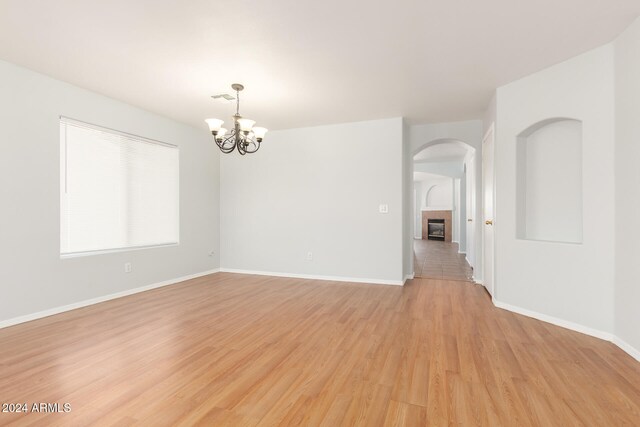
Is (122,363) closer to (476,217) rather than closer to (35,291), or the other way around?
(35,291)

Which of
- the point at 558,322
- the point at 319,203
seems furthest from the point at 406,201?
the point at 558,322

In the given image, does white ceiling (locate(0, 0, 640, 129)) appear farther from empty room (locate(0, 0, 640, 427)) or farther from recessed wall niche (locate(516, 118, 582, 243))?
recessed wall niche (locate(516, 118, 582, 243))

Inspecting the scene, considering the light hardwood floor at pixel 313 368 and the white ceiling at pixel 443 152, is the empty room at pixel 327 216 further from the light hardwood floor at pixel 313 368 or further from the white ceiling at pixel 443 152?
the white ceiling at pixel 443 152

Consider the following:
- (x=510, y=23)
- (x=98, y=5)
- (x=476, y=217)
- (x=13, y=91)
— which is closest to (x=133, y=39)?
(x=98, y=5)

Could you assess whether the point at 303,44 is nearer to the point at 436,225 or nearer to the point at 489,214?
the point at 489,214

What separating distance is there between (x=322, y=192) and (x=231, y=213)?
195 centimetres

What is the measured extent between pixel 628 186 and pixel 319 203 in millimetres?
3872

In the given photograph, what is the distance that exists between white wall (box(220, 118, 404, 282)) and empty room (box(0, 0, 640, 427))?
0.05 m

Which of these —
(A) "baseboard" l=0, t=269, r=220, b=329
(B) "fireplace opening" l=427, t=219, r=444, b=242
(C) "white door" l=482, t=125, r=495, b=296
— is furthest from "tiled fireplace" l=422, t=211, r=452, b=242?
(A) "baseboard" l=0, t=269, r=220, b=329

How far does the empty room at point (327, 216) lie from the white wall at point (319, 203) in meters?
0.05

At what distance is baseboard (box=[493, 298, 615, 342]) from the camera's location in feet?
9.14

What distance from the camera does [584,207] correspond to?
2949mm

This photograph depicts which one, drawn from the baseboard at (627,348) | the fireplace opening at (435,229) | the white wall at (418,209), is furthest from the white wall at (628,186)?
the white wall at (418,209)

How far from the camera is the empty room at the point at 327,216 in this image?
6.57 feet
